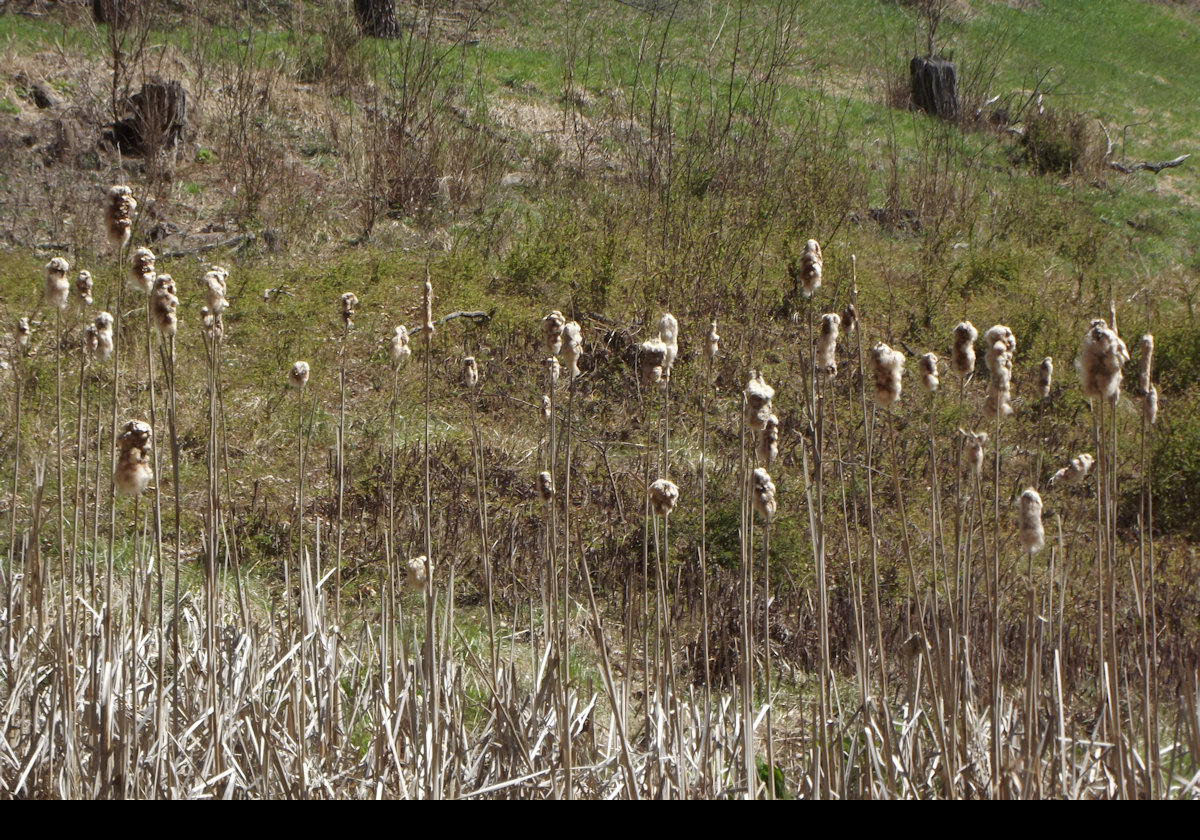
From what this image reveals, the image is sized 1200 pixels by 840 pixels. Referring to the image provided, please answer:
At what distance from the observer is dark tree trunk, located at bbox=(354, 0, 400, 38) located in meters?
10.1

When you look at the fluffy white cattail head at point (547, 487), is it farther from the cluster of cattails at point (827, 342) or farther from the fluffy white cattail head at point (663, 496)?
the cluster of cattails at point (827, 342)

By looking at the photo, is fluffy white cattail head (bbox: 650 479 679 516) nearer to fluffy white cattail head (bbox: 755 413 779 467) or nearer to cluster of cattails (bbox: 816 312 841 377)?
fluffy white cattail head (bbox: 755 413 779 467)

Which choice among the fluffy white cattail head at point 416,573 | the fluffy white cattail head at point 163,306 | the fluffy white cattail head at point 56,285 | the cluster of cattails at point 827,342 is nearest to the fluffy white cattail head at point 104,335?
the fluffy white cattail head at point 56,285

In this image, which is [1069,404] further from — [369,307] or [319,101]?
[319,101]

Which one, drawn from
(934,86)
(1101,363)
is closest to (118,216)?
(1101,363)

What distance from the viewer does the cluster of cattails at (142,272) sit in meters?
1.44

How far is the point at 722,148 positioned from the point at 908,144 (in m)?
4.11

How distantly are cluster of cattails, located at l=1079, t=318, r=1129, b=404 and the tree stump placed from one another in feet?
36.1

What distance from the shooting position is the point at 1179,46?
62.0 feet

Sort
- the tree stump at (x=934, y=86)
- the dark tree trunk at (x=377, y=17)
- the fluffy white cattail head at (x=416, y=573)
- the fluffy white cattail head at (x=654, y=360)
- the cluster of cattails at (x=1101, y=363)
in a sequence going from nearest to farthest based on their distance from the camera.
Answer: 1. the cluster of cattails at (x=1101, y=363)
2. the fluffy white cattail head at (x=654, y=360)
3. the fluffy white cattail head at (x=416, y=573)
4. the dark tree trunk at (x=377, y=17)
5. the tree stump at (x=934, y=86)

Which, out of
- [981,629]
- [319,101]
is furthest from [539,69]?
[981,629]

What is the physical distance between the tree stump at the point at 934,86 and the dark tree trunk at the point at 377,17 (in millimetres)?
6091

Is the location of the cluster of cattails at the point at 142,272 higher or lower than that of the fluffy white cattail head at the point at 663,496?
higher

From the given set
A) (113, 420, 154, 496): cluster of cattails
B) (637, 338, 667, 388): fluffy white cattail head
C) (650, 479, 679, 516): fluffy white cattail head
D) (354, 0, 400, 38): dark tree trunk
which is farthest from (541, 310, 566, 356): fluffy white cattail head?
(354, 0, 400, 38): dark tree trunk
